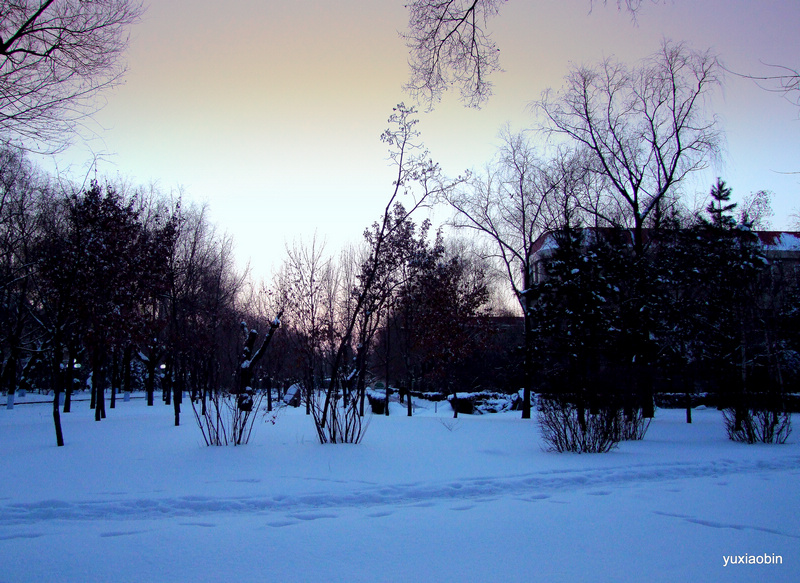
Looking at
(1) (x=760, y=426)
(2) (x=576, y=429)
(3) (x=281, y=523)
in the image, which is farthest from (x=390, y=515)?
(1) (x=760, y=426)

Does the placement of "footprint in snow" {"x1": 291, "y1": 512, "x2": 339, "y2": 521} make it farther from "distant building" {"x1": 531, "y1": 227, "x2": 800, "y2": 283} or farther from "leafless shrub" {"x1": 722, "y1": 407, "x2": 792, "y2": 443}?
"distant building" {"x1": 531, "y1": 227, "x2": 800, "y2": 283}

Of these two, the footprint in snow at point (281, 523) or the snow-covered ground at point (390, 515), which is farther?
the footprint in snow at point (281, 523)

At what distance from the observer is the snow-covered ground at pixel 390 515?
3527mm

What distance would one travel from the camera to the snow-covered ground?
353cm

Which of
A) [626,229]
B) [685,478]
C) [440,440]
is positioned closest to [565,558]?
[685,478]

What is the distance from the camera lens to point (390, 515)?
16.6 ft

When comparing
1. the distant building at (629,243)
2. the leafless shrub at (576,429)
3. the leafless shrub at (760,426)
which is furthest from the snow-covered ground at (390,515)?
the distant building at (629,243)

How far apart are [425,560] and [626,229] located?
71.4ft

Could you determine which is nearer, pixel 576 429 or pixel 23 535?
pixel 23 535

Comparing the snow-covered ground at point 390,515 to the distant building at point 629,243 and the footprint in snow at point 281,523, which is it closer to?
the footprint in snow at point 281,523

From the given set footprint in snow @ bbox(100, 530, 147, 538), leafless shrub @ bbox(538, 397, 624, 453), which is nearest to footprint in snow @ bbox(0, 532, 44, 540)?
footprint in snow @ bbox(100, 530, 147, 538)

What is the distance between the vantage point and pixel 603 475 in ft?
→ 23.9

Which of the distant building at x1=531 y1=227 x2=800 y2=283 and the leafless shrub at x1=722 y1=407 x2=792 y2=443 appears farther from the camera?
the distant building at x1=531 y1=227 x2=800 y2=283

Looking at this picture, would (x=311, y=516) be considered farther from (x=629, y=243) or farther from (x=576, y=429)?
(x=629, y=243)
